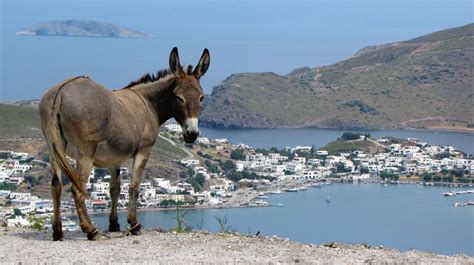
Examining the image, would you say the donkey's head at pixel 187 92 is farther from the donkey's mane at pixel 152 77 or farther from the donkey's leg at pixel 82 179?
the donkey's leg at pixel 82 179

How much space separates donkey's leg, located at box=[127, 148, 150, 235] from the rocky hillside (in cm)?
10482

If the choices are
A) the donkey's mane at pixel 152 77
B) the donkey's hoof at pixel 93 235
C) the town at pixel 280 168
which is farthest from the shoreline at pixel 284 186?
the donkey's hoof at pixel 93 235

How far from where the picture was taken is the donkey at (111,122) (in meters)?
8.66

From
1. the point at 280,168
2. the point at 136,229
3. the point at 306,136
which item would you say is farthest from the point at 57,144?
the point at 306,136

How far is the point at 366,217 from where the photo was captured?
5312 centimetres

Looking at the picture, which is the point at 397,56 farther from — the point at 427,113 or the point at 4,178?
the point at 4,178

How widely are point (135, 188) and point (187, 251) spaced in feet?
4.31

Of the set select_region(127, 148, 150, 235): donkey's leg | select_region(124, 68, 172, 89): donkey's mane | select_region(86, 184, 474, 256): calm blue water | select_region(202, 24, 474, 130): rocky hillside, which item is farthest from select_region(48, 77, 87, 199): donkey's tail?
select_region(202, 24, 474, 130): rocky hillside

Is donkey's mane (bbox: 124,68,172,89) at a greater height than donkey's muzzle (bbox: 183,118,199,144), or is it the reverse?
donkey's mane (bbox: 124,68,172,89)

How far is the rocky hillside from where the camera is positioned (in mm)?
117000

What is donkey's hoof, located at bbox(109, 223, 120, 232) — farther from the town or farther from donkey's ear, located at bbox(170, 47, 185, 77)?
the town

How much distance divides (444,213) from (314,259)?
4776 centimetres

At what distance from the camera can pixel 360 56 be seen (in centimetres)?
15588

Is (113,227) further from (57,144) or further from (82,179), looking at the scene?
(57,144)
